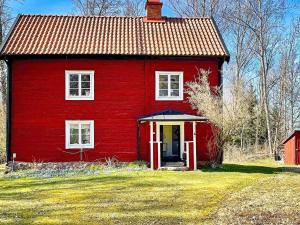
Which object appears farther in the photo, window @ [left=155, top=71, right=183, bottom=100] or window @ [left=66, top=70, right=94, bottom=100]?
window @ [left=155, top=71, right=183, bottom=100]

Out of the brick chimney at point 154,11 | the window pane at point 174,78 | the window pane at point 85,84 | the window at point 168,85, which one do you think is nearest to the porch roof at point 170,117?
the window at point 168,85

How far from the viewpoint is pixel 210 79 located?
2342cm

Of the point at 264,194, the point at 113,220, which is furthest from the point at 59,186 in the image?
the point at 264,194

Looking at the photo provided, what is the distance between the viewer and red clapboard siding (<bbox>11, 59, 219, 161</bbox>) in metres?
22.8

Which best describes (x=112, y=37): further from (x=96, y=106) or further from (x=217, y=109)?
A: (x=217, y=109)

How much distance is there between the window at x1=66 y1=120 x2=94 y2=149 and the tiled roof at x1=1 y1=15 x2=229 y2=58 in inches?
136

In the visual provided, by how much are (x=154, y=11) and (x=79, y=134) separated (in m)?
8.46

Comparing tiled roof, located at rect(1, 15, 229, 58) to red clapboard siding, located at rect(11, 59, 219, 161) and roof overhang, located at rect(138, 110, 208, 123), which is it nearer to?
red clapboard siding, located at rect(11, 59, 219, 161)

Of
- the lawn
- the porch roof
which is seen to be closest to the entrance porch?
the porch roof

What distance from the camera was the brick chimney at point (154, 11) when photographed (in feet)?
86.1

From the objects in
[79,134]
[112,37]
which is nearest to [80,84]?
[79,134]

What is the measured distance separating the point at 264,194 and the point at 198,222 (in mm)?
4284

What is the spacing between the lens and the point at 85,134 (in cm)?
2306

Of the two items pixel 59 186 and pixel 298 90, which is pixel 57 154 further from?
pixel 298 90
